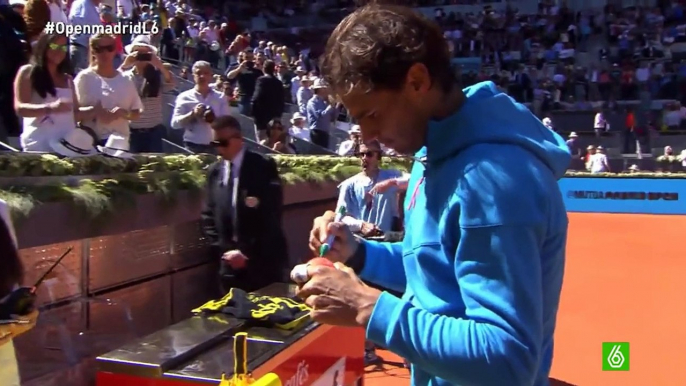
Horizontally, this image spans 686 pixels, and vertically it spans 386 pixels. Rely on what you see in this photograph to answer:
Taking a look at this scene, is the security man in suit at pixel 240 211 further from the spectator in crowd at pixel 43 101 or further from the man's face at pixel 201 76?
the man's face at pixel 201 76

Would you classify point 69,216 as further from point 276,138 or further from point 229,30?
point 229,30

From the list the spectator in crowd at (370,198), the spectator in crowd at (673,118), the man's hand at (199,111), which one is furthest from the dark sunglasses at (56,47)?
the spectator in crowd at (673,118)

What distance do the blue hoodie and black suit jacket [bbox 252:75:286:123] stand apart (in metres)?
9.42

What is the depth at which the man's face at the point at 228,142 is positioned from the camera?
4.70 metres

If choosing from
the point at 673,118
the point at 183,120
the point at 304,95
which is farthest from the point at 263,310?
the point at 673,118

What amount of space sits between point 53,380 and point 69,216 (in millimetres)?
845

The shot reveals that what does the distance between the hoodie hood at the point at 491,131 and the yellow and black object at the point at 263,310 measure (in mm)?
1799

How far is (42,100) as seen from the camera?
469 cm

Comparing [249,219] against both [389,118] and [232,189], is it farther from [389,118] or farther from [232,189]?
[389,118]

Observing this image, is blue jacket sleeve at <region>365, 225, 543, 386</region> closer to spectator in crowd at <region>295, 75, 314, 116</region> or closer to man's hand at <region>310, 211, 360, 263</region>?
man's hand at <region>310, 211, 360, 263</region>

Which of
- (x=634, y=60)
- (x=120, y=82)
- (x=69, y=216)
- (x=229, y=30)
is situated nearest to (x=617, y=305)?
(x=120, y=82)

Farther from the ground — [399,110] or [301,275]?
[399,110]

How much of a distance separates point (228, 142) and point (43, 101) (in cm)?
120

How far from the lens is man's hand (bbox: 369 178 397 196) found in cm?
600
